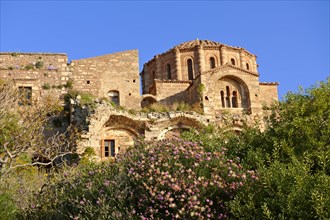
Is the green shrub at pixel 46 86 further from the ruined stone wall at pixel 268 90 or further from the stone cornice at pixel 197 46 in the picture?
the ruined stone wall at pixel 268 90

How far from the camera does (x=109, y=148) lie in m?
28.6

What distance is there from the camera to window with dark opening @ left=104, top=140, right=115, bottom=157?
28.4 meters

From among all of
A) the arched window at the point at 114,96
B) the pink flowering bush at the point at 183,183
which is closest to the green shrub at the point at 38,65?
the arched window at the point at 114,96

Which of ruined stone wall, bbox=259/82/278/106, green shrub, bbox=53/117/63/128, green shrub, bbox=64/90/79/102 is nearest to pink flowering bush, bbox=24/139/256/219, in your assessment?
green shrub, bbox=53/117/63/128

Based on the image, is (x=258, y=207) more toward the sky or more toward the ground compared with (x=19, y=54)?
more toward the ground

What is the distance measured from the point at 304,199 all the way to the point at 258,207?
46.6 inches

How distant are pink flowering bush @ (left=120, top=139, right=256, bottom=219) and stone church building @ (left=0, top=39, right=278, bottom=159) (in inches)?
614

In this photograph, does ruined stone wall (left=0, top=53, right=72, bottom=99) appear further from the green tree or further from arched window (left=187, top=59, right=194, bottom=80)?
the green tree

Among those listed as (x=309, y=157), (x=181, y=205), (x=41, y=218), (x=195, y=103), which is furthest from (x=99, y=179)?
(x=195, y=103)

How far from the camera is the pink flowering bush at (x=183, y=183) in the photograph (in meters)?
11.0

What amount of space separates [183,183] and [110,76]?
23568 millimetres

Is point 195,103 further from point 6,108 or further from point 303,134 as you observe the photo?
point 303,134

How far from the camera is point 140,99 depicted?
33812 millimetres

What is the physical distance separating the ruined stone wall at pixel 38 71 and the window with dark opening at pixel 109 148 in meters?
5.97
